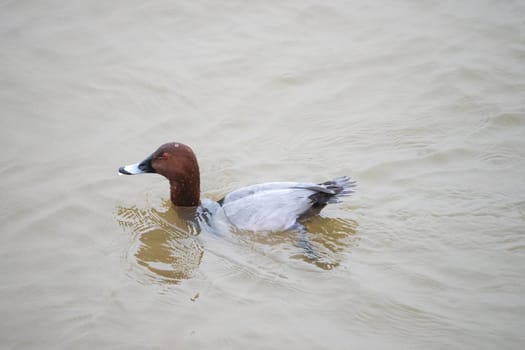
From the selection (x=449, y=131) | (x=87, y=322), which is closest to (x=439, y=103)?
(x=449, y=131)

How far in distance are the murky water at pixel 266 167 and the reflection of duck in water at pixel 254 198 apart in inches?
5.7

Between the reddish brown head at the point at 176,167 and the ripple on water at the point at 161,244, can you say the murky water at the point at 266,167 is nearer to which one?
the ripple on water at the point at 161,244

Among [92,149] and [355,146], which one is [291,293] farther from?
[92,149]

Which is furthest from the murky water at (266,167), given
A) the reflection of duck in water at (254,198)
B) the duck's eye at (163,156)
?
the duck's eye at (163,156)

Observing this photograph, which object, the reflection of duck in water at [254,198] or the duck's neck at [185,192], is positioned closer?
the reflection of duck in water at [254,198]

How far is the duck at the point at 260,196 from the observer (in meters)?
5.80

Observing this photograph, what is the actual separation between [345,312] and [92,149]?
3.39 meters

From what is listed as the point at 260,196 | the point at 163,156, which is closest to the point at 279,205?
the point at 260,196

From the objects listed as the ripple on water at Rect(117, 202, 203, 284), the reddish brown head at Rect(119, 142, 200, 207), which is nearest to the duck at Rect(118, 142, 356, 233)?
the reddish brown head at Rect(119, 142, 200, 207)

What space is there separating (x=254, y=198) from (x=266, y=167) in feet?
3.32

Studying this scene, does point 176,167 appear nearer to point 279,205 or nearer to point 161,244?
point 161,244

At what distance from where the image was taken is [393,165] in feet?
22.2

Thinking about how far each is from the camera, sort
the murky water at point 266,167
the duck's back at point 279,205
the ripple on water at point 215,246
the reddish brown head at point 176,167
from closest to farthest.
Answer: the murky water at point 266,167
the ripple on water at point 215,246
the duck's back at point 279,205
the reddish brown head at point 176,167

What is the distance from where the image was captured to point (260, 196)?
584 cm
